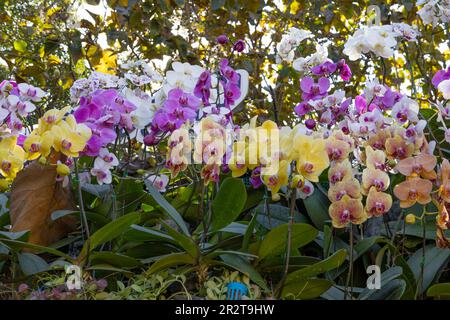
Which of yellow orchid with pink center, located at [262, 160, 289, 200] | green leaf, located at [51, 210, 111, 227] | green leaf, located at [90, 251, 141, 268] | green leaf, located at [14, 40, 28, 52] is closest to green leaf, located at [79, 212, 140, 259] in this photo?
green leaf, located at [90, 251, 141, 268]

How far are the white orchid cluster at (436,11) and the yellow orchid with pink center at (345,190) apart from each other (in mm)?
794

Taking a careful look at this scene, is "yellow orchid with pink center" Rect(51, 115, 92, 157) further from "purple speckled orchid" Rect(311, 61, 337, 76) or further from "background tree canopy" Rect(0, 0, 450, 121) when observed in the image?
"background tree canopy" Rect(0, 0, 450, 121)

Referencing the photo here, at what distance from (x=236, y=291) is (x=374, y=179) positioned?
269mm

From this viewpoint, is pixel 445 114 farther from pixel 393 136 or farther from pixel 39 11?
pixel 39 11

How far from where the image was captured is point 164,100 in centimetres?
134

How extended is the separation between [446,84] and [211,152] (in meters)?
0.51

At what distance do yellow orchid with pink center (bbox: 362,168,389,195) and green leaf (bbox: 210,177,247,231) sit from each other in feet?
0.95

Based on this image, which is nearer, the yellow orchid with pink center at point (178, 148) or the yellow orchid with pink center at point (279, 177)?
the yellow orchid with pink center at point (279, 177)

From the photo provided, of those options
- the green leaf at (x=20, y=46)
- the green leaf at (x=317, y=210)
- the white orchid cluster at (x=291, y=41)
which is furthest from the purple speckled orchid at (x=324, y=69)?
the green leaf at (x=20, y=46)

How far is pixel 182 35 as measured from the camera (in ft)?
10.7

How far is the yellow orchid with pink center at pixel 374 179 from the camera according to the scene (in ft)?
3.43

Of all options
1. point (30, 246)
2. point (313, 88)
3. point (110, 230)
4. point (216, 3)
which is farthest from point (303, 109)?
point (216, 3)

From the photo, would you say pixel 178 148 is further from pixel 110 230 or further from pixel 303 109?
pixel 303 109

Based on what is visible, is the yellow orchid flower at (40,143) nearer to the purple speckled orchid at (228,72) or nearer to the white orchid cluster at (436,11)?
the purple speckled orchid at (228,72)
